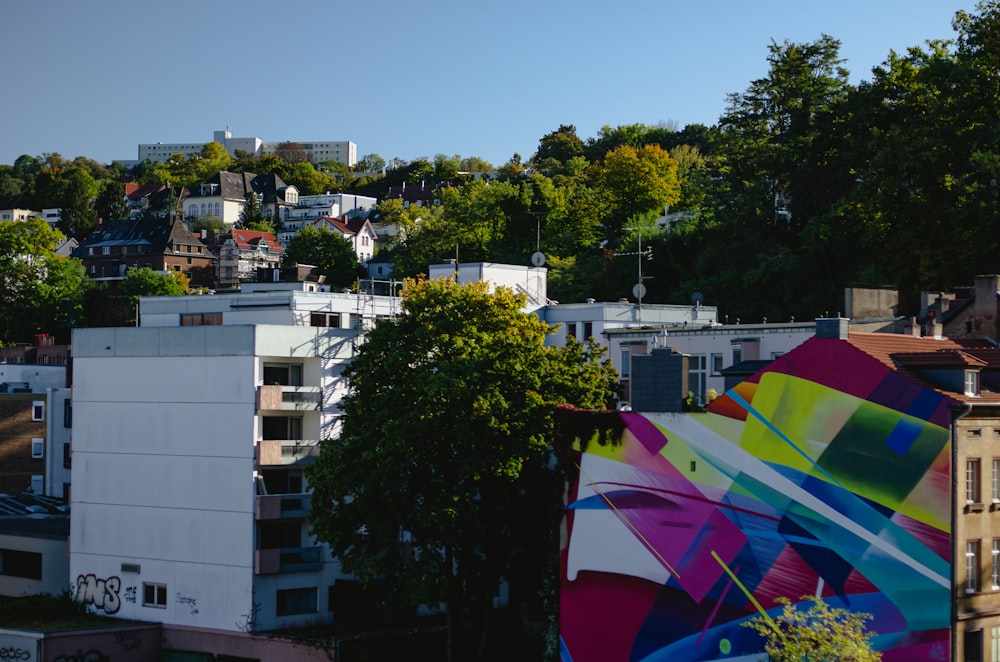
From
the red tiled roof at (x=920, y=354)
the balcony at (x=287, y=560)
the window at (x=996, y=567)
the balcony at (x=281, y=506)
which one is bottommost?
the balcony at (x=287, y=560)

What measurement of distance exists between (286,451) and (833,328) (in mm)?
23832

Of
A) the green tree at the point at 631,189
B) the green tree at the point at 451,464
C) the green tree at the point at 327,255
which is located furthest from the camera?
the green tree at the point at 327,255

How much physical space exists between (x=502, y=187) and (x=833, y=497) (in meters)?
75.7

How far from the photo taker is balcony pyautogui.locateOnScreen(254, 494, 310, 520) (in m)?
55.0

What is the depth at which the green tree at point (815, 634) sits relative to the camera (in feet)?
119

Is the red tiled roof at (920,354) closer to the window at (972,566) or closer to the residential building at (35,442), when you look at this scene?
the window at (972,566)

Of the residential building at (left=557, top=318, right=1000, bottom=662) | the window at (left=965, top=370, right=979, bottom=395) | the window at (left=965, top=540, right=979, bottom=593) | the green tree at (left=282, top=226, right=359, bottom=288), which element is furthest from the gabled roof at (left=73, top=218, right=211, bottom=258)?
the window at (left=965, top=540, right=979, bottom=593)

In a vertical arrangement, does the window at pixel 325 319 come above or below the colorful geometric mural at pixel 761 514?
above

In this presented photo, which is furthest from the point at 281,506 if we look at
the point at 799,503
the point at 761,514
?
the point at 799,503

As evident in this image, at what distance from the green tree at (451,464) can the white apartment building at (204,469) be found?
5.51 meters

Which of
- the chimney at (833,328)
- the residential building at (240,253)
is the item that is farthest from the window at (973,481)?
the residential building at (240,253)

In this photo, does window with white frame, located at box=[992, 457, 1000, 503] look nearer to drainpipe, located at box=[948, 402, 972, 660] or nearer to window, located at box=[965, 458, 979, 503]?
window, located at box=[965, 458, 979, 503]

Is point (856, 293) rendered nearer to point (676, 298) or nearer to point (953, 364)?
point (953, 364)

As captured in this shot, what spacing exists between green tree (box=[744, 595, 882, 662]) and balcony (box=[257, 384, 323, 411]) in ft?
72.9
